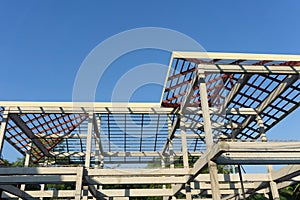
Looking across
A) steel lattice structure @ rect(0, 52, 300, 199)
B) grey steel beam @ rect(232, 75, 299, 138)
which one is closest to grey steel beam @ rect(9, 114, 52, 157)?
steel lattice structure @ rect(0, 52, 300, 199)

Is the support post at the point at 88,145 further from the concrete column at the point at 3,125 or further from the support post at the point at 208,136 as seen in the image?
the support post at the point at 208,136

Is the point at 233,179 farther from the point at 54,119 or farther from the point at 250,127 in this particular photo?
the point at 54,119

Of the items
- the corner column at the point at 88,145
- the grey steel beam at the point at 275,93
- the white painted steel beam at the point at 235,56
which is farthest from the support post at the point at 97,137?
the grey steel beam at the point at 275,93

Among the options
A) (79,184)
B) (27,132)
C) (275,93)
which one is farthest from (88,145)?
(275,93)

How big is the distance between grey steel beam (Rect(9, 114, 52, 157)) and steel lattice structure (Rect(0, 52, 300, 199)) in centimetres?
10

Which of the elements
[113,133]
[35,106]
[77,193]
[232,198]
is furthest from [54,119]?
[232,198]

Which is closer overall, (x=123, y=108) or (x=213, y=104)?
(x=123, y=108)

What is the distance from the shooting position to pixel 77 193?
12484 mm

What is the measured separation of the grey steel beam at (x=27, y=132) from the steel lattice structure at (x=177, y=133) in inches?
4.1

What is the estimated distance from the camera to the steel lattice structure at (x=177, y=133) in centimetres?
1250

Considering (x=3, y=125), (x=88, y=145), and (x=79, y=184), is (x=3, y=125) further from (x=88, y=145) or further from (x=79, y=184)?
(x=79, y=184)

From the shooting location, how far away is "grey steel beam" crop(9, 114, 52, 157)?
1746cm

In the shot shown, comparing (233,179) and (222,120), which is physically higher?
(222,120)

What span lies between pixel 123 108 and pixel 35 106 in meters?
5.63
